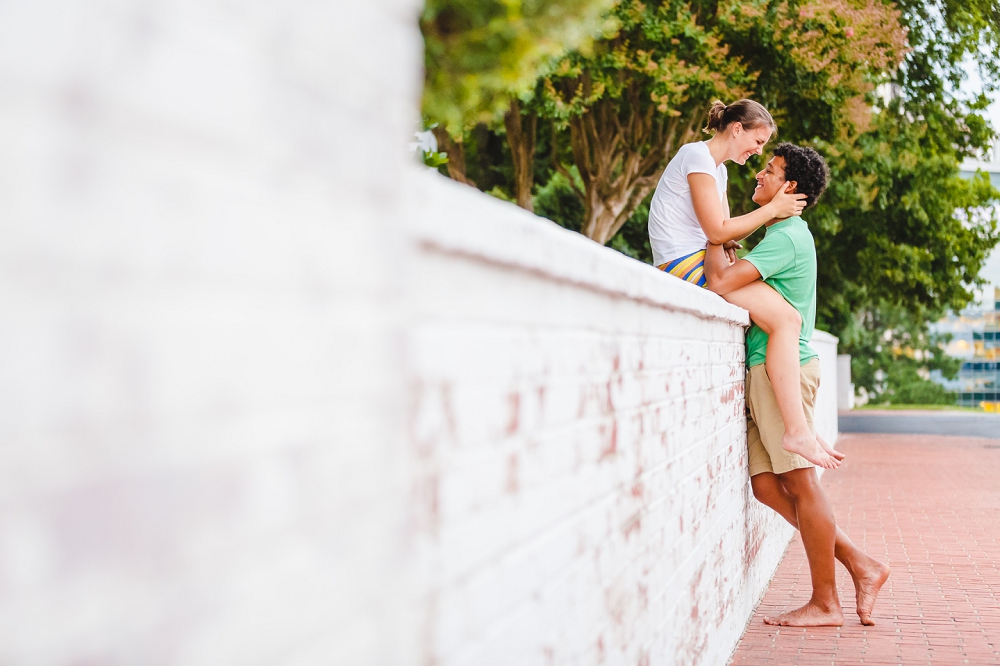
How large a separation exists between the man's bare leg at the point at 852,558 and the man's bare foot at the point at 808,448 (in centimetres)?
38

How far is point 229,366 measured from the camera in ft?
3.31

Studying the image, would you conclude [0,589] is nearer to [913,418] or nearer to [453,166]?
[453,166]

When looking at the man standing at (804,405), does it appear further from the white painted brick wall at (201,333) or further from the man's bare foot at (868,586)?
the white painted brick wall at (201,333)

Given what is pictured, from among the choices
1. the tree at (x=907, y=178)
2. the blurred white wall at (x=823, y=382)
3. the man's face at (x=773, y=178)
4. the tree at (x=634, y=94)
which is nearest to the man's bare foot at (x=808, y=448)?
the man's face at (x=773, y=178)

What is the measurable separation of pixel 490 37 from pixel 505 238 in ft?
25.1

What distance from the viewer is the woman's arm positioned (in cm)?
503

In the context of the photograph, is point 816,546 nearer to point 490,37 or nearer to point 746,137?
point 746,137

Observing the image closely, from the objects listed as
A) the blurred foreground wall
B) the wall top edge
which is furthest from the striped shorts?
the blurred foreground wall

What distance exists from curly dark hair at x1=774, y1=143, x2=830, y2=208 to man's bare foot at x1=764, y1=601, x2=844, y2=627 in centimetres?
198

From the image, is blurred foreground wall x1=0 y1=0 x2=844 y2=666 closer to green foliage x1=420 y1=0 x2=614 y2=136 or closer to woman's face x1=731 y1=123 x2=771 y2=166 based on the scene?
woman's face x1=731 y1=123 x2=771 y2=166

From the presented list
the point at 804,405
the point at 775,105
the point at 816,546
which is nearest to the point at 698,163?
the point at 804,405

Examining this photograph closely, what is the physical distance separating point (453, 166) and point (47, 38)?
48.5ft

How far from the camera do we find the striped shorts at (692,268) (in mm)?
5383

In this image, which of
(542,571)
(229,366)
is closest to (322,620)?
(229,366)
